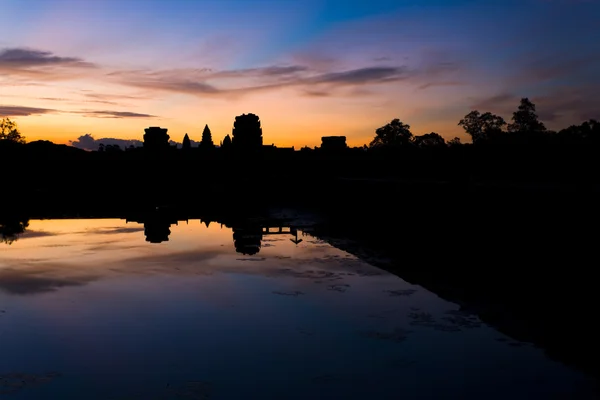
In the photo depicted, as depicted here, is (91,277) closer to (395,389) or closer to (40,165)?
(395,389)

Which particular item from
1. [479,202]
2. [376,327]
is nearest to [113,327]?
[376,327]

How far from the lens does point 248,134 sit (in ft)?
420

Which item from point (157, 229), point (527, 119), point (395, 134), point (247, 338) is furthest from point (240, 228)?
point (395, 134)

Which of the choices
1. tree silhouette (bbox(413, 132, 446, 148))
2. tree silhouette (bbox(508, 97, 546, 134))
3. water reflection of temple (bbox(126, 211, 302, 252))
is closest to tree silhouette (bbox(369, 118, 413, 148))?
tree silhouette (bbox(413, 132, 446, 148))

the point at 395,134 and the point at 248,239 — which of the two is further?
the point at 395,134

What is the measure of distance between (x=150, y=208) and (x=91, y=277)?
24.9 m

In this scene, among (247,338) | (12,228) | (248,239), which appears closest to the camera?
(247,338)

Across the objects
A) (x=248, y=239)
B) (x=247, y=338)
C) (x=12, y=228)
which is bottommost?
(x=247, y=338)

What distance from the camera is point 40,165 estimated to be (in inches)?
3565

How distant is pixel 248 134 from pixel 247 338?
120305mm

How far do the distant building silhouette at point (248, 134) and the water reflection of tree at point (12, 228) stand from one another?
314 feet

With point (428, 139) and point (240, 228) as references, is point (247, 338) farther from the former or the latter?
point (428, 139)

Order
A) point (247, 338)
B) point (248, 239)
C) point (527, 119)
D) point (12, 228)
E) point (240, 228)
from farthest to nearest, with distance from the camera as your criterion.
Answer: point (527, 119), point (240, 228), point (12, 228), point (248, 239), point (247, 338)

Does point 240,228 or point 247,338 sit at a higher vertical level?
point 240,228
